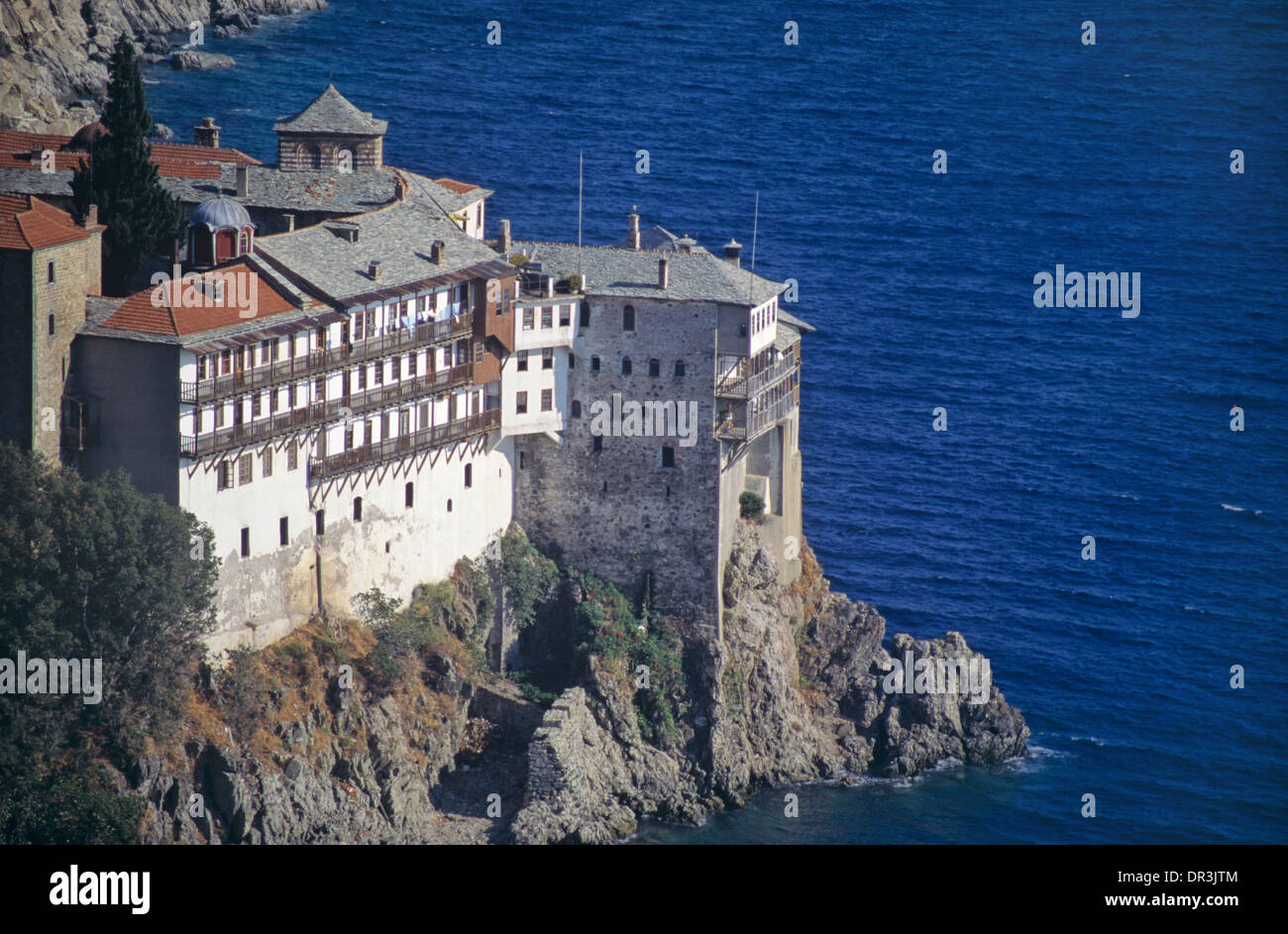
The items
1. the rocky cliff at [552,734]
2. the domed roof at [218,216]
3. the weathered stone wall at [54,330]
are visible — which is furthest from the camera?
the domed roof at [218,216]

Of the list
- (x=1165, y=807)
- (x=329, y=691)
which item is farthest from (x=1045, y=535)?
(x=329, y=691)

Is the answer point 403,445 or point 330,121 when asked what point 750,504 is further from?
point 330,121

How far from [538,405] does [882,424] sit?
58.0 m

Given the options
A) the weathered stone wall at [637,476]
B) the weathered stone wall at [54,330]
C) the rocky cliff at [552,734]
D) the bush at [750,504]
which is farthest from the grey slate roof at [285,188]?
the bush at [750,504]

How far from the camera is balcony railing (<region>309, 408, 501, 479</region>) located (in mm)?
117812

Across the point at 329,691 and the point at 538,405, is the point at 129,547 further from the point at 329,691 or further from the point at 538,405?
the point at 538,405

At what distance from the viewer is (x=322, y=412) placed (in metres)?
117

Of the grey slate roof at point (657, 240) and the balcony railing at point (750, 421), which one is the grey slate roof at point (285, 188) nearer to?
the grey slate roof at point (657, 240)

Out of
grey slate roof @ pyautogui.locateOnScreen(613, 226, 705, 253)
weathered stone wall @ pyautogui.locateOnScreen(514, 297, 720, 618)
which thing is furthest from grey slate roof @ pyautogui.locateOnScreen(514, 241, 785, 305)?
grey slate roof @ pyautogui.locateOnScreen(613, 226, 705, 253)

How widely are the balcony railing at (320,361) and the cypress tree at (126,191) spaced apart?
9946mm

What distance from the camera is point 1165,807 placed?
137000 mm

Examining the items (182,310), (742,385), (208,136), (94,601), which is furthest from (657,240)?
(94,601)

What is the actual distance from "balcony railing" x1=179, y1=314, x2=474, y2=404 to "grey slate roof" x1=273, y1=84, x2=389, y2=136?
673 inches

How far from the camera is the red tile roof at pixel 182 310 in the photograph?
109188 mm
